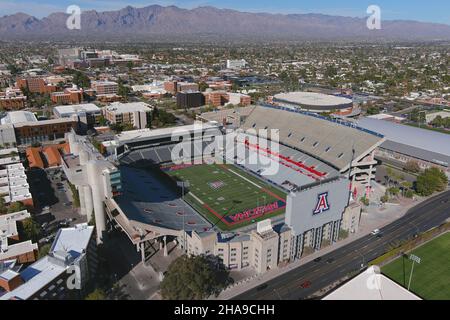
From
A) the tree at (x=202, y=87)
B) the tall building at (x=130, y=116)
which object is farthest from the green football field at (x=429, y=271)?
the tree at (x=202, y=87)

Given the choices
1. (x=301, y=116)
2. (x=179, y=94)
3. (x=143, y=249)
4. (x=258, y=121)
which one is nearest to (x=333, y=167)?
(x=301, y=116)

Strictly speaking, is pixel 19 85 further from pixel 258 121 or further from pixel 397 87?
pixel 397 87

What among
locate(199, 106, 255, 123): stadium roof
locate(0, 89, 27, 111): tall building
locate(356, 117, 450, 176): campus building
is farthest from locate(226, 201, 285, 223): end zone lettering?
locate(0, 89, 27, 111): tall building

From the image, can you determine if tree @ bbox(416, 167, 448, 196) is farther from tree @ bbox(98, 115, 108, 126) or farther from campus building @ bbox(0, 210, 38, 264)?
tree @ bbox(98, 115, 108, 126)

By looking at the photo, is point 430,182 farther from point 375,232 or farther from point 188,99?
point 188,99

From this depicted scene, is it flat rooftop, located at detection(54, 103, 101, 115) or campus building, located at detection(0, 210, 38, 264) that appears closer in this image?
campus building, located at detection(0, 210, 38, 264)

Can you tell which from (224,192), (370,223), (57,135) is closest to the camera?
(370,223)
